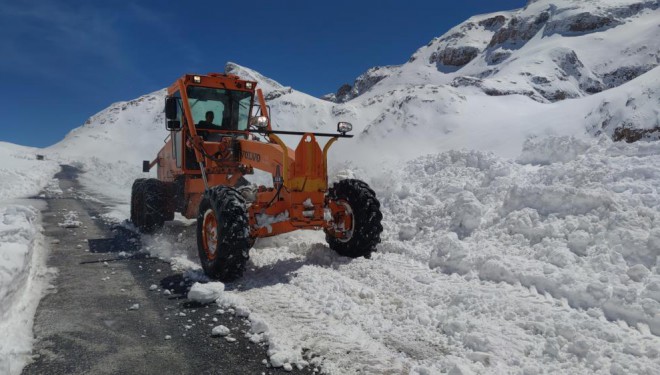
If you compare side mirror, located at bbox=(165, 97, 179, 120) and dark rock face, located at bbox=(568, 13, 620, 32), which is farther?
dark rock face, located at bbox=(568, 13, 620, 32)

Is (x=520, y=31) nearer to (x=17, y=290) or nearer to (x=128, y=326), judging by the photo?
(x=128, y=326)

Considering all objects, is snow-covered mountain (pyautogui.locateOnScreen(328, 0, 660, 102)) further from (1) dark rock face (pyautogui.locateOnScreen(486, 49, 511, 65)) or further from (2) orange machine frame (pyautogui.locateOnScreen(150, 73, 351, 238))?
(2) orange machine frame (pyautogui.locateOnScreen(150, 73, 351, 238))

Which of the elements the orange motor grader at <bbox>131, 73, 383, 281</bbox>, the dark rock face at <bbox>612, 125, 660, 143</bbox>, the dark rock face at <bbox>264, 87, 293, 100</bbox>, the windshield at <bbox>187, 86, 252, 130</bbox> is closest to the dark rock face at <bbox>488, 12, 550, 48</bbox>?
the dark rock face at <bbox>264, 87, 293, 100</bbox>

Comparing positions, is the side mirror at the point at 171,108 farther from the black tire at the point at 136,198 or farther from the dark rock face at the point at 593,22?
the dark rock face at the point at 593,22

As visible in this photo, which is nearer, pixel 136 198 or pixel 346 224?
pixel 346 224

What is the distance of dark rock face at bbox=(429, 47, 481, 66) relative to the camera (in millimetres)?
73062

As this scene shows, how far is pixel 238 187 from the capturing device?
670 cm

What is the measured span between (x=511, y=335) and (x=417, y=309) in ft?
2.82

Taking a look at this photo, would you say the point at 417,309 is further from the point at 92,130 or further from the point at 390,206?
the point at 92,130

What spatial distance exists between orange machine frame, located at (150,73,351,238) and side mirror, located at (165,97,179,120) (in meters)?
0.15

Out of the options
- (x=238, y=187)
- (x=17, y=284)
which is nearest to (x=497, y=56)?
(x=238, y=187)

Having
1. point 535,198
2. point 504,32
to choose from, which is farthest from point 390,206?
point 504,32

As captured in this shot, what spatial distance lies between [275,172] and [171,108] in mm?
2552

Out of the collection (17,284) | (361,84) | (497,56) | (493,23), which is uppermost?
(493,23)
